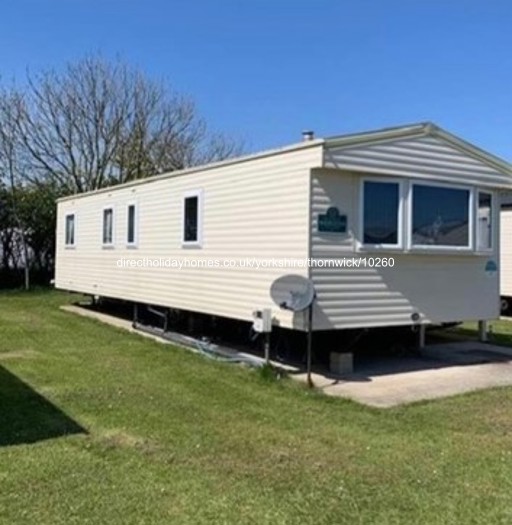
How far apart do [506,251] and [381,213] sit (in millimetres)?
7686

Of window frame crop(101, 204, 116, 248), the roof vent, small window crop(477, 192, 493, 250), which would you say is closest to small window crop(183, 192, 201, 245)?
the roof vent

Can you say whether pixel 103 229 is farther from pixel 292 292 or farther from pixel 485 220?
pixel 485 220

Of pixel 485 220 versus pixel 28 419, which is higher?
pixel 485 220

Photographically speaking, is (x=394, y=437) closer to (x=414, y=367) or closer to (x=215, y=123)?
(x=414, y=367)

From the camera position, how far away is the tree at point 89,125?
873 inches

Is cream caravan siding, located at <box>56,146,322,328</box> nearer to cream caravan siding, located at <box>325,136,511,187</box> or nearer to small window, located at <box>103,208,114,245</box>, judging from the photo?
small window, located at <box>103,208,114,245</box>

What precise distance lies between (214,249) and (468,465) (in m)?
5.62

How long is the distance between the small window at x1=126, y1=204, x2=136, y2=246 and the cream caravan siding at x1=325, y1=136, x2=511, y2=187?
5.53 m

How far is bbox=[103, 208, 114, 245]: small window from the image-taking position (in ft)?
42.2

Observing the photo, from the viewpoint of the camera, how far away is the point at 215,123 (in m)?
26.5

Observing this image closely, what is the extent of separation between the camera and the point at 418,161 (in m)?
8.13

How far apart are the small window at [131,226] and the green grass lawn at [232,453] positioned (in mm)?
4688

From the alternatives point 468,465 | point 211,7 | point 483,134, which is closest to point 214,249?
point 468,465

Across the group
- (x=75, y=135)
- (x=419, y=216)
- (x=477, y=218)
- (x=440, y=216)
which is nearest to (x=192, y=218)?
(x=419, y=216)
